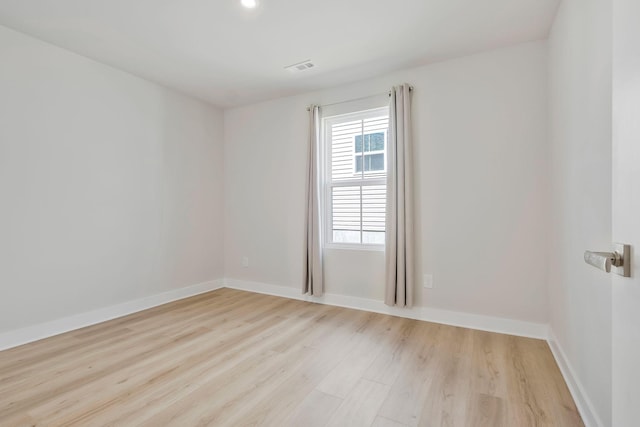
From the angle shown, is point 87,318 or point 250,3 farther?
point 87,318

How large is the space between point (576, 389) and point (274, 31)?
3188 millimetres

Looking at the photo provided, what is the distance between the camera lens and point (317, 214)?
11.7 feet

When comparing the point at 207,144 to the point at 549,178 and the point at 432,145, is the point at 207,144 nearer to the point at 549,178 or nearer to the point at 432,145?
the point at 432,145

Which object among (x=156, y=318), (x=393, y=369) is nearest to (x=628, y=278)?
(x=393, y=369)

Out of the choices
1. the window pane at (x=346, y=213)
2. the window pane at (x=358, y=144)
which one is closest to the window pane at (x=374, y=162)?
the window pane at (x=358, y=144)

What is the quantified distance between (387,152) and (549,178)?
142cm

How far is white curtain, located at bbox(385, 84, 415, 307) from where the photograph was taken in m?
3.04

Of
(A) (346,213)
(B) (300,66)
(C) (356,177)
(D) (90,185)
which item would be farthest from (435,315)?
(D) (90,185)

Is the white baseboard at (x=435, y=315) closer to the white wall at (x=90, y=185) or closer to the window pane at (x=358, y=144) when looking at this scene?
the white wall at (x=90, y=185)

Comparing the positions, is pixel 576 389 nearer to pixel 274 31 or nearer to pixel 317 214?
pixel 317 214

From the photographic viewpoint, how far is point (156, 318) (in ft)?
10.2

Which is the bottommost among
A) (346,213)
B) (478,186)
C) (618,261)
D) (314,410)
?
(314,410)

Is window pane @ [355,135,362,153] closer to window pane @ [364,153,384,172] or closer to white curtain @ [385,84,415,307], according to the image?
window pane @ [364,153,384,172]

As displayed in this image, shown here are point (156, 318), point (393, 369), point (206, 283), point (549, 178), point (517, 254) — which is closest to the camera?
point (393, 369)
